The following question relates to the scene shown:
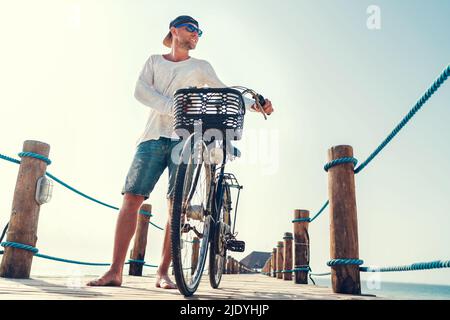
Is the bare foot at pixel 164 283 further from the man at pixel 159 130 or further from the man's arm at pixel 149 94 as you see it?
the man's arm at pixel 149 94

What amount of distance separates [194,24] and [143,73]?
24.3 inches

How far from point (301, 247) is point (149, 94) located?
363 cm

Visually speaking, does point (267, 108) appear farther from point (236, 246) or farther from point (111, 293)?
point (111, 293)

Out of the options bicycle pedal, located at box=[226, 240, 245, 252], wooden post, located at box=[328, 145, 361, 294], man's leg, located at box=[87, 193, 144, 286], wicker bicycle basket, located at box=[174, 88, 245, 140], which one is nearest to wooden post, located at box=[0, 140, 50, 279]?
man's leg, located at box=[87, 193, 144, 286]

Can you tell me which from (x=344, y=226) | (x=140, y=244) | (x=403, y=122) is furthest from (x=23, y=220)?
(x=403, y=122)

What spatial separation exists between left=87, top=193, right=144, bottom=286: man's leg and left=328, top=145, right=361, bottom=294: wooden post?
1645mm

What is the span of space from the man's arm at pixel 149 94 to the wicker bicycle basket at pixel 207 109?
436mm

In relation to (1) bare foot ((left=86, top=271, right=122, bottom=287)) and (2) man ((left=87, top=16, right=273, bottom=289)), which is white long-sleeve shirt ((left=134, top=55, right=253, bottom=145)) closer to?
(2) man ((left=87, top=16, right=273, bottom=289))

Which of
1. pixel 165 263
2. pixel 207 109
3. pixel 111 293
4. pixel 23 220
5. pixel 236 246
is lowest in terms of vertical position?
pixel 111 293

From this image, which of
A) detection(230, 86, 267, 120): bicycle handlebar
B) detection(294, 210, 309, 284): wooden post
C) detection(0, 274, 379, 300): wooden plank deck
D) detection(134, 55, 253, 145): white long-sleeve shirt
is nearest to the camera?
detection(0, 274, 379, 300): wooden plank deck

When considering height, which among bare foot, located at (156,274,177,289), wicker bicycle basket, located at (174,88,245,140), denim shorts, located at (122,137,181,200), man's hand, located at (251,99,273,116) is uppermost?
man's hand, located at (251,99,273,116)

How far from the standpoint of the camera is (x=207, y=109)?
7.32 ft

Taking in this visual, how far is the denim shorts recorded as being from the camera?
2848 mm
